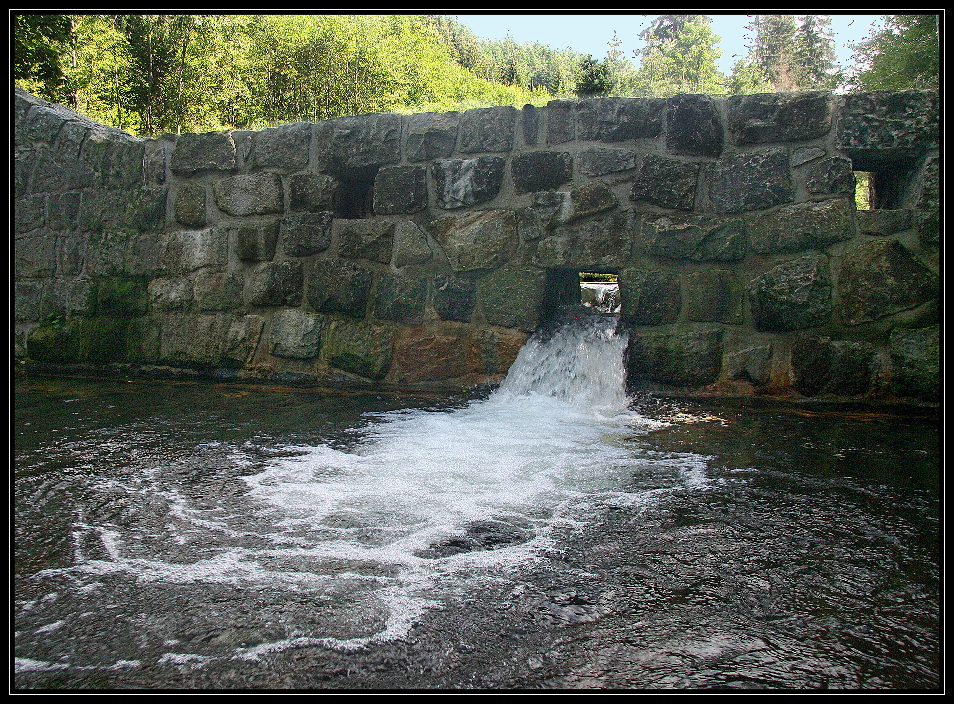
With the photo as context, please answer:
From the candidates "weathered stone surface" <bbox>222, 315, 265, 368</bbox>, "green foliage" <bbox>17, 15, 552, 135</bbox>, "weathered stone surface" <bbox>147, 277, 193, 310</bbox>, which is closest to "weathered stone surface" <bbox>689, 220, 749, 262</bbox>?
"weathered stone surface" <bbox>222, 315, 265, 368</bbox>

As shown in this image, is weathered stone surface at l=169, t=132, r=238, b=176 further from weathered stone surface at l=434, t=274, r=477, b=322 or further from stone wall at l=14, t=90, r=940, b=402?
weathered stone surface at l=434, t=274, r=477, b=322

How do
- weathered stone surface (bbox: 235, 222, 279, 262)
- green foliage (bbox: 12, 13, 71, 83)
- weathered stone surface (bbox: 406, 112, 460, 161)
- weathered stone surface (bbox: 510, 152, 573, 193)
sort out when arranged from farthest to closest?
1. green foliage (bbox: 12, 13, 71, 83)
2. weathered stone surface (bbox: 235, 222, 279, 262)
3. weathered stone surface (bbox: 406, 112, 460, 161)
4. weathered stone surface (bbox: 510, 152, 573, 193)

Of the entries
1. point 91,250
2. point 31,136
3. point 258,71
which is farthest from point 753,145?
point 258,71

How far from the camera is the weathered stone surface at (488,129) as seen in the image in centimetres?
414

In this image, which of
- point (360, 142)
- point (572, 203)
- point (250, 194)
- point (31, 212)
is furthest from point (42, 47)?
point (572, 203)

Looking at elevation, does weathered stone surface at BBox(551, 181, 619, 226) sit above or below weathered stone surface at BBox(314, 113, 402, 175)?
below

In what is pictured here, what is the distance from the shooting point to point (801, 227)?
12.1 feet

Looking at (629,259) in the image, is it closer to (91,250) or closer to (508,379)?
(508,379)

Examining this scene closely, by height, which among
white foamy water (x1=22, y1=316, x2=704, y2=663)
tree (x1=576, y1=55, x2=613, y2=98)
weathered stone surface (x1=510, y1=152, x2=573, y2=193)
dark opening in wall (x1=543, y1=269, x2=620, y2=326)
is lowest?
white foamy water (x1=22, y1=316, x2=704, y2=663)

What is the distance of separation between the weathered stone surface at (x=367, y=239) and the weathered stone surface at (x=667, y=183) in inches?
61.8

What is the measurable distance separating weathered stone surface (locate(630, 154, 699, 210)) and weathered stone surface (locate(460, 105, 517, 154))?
836 mm

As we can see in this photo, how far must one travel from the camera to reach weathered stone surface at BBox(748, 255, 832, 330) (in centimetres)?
367

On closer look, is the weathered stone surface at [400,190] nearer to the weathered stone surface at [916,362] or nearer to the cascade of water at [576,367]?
the cascade of water at [576,367]

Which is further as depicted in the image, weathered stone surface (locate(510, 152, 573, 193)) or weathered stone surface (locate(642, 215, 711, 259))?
weathered stone surface (locate(510, 152, 573, 193))
